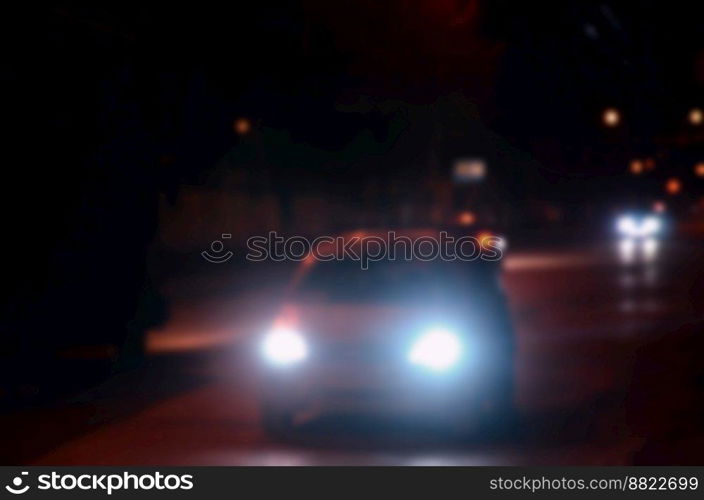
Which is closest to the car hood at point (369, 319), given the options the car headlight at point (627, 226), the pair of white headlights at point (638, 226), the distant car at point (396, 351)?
the distant car at point (396, 351)

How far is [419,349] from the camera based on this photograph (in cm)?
1018

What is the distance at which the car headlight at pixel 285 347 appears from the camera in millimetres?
10359

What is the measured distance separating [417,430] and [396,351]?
2.64 ft

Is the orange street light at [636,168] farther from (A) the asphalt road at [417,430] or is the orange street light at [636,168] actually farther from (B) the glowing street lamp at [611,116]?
(A) the asphalt road at [417,430]

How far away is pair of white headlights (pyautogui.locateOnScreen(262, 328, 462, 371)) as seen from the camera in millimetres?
10164

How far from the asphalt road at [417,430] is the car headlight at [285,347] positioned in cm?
61

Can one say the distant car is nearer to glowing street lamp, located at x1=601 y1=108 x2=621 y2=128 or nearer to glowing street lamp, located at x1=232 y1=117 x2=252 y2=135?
glowing street lamp, located at x1=232 y1=117 x2=252 y2=135

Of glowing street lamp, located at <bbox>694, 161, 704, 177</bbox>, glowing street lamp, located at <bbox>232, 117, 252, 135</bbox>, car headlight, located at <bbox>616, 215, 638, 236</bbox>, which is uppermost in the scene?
glowing street lamp, located at <bbox>694, 161, 704, 177</bbox>

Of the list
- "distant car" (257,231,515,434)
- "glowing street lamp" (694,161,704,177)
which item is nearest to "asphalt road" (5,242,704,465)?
"distant car" (257,231,515,434)

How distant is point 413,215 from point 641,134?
27.7 metres

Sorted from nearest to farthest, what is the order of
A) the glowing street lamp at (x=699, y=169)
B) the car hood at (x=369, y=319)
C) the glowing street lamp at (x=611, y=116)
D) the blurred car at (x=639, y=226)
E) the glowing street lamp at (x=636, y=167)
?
the car hood at (x=369, y=319)
the glowing street lamp at (x=611, y=116)
the blurred car at (x=639, y=226)
the glowing street lamp at (x=636, y=167)
the glowing street lamp at (x=699, y=169)

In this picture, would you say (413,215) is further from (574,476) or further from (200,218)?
(574,476)

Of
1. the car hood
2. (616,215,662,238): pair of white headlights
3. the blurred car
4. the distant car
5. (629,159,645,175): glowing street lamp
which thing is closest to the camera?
the distant car

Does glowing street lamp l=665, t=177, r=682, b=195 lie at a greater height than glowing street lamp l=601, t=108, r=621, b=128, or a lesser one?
greater
